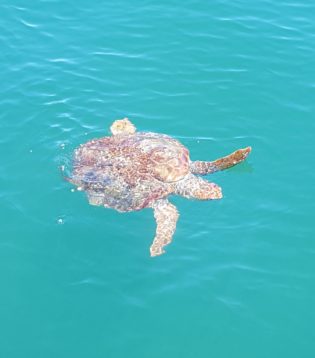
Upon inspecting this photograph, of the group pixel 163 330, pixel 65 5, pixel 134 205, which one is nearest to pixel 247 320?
pixel 163 330

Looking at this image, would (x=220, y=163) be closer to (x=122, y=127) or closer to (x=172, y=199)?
(x=172, y=199)

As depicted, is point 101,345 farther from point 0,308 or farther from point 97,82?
point 97,82

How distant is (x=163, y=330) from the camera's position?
32.1ft

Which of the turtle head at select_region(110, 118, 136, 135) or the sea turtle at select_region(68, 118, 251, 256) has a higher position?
the turtle head at select_region(110, 118, 136, 135)

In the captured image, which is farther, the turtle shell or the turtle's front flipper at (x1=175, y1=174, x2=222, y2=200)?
the turtle shell

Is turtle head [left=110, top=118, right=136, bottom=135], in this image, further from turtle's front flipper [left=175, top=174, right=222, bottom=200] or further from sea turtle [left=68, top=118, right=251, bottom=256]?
turtle's front flipper [left=175, top=174, right=222, bottom=200]

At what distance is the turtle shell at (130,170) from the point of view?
1207 cm

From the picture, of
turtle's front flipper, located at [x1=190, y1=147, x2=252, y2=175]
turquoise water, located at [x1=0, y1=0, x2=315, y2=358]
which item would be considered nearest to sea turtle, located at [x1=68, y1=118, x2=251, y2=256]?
turtle's front flipper, located at [x1=190, y1=147, x2=252, y2=175]

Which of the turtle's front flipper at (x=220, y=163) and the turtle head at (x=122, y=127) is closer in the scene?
the turtle's front flipper at (x=220, y=163)

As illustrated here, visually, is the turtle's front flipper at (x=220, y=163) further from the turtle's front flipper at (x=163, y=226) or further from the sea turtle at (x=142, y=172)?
the turtle's front flipper at (x=163, y=226)

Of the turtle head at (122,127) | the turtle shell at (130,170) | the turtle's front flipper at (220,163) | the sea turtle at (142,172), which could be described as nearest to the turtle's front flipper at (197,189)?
the sea turtle at (142,172)

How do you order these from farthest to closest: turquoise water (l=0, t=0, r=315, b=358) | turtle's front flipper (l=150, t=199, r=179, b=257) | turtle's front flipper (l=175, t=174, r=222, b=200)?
turtle's front flipper (l=175, t=174, r=222, b=200)
turtle's front flipper (l=150, t=199, r=179, b=257)
turquoise water (l=0, t=0, r=315, b=358)

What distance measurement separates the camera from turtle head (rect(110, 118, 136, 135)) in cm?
1365

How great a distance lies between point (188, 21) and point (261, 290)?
33.6ft
